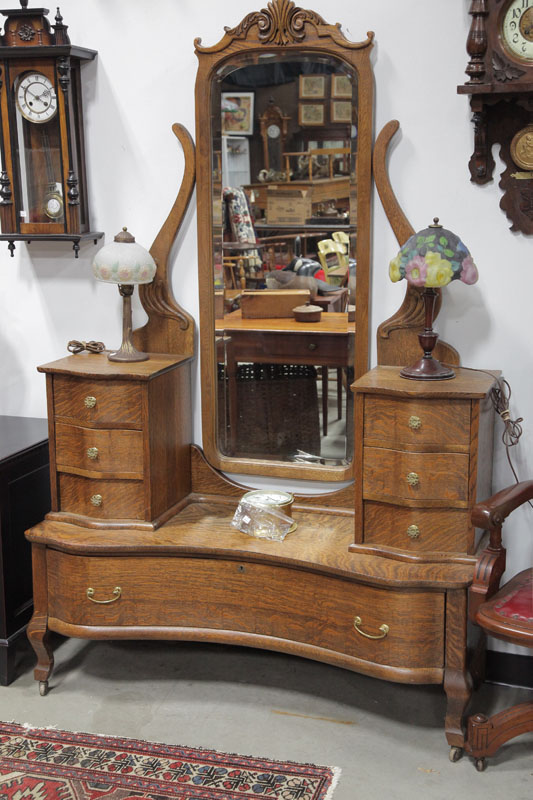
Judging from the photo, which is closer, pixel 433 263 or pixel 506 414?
pixel 433 263

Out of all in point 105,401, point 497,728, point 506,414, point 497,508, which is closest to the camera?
point 497,508

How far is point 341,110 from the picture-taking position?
9.89ft

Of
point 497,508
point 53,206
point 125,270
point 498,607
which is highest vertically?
point 53,206

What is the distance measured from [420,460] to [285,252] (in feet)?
2.93

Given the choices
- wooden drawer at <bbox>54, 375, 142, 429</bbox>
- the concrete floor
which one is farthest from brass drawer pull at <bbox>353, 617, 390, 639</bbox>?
wooden drawer at <bbox>54, 375, 142, 429</bbox>

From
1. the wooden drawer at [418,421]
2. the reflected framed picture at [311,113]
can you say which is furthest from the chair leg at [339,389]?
the reflected framed picture at [311,113]

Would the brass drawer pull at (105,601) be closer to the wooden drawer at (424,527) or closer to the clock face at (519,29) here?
the wooden drawer at (424,527)

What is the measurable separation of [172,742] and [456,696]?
3.00 ft

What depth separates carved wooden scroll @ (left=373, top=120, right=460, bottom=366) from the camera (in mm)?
3000

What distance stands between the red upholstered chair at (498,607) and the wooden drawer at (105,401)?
3.84ft

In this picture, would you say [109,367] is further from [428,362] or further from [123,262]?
[428,362]

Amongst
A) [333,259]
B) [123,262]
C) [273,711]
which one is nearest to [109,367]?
[123,262]

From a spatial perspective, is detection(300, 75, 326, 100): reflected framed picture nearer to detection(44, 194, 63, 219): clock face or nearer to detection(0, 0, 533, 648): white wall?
Result: detection(0, 0, 533, 648): white wall

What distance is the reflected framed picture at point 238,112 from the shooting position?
3.11 meters
